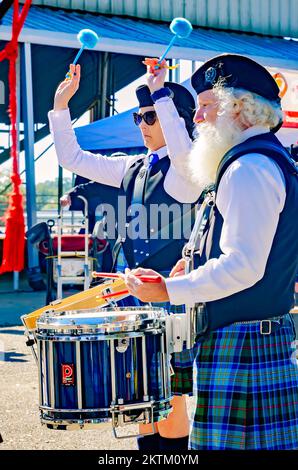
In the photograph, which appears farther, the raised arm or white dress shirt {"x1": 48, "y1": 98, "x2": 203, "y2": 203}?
the raised arm

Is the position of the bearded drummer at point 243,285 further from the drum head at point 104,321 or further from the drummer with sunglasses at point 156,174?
the drummer with sunglasses at point 156,174

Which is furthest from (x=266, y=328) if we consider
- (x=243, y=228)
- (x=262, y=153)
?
(x=262, y=153)

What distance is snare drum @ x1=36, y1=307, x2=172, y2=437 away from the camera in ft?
7.70

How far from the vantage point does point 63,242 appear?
9.92 metres

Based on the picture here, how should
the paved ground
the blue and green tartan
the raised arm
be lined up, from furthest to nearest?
1. the paved ground
2. the raised arm
3. the blue and green tartan

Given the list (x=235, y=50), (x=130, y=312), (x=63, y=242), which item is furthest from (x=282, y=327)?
(x=235, y=50)

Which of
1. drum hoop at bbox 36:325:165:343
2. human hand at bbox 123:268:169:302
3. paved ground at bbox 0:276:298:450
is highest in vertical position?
human hand at bbox 123:268:169:302

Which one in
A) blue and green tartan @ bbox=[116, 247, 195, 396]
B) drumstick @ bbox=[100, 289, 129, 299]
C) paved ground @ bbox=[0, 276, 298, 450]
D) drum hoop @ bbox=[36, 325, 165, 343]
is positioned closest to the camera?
drum hoop @ bbox=[36, 325, 165, 343]

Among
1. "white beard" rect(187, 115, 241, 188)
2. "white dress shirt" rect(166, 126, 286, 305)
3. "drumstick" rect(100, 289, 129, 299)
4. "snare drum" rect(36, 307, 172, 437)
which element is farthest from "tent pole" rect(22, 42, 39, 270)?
"white dress shirt" rect(166, 126, 286, 305)

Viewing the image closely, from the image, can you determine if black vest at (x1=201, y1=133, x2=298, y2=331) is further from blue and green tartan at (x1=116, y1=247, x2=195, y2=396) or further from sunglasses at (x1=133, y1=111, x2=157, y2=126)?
sunglasses at (x1=133, y1=111, x2=157, y2=126)

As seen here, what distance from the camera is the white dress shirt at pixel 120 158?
→ 298cm
